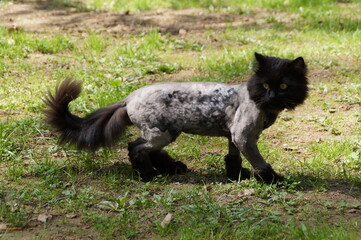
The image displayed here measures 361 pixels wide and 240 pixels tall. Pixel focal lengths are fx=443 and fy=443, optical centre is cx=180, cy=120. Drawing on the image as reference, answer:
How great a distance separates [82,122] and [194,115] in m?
1.05

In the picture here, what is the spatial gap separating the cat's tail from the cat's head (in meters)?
1.22

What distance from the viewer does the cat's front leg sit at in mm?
3693

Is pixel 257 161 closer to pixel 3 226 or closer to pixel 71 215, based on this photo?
pixel 71 215

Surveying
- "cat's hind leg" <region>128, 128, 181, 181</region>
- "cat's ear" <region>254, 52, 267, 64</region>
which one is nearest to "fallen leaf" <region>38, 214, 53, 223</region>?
"cat's hind leg" <region>128, 128, 181, 181</region>

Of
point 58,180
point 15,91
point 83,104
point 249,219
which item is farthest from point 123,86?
point 249,219

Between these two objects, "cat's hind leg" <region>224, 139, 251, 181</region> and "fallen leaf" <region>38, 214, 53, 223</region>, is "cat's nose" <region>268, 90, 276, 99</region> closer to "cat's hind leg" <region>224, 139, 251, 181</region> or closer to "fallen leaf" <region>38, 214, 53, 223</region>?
"cat's hind leg" <region>224, 139, 251, 181</region>

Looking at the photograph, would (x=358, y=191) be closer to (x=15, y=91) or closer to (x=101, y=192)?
(x=101, y=192)

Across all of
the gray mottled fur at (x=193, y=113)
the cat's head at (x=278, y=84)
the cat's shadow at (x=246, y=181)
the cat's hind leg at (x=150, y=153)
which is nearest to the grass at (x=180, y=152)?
the cat's shadow at (x=246, y=181)

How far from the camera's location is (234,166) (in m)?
4.03

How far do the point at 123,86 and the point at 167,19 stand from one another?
12.2 ft

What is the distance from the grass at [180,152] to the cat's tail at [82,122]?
12.3 inches

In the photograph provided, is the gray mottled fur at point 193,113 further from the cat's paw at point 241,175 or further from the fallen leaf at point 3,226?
the fallen leaf at point 3,226

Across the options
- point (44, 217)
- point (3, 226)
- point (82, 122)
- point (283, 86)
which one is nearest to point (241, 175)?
point (283, 86)

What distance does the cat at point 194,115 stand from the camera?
356 centimetres
